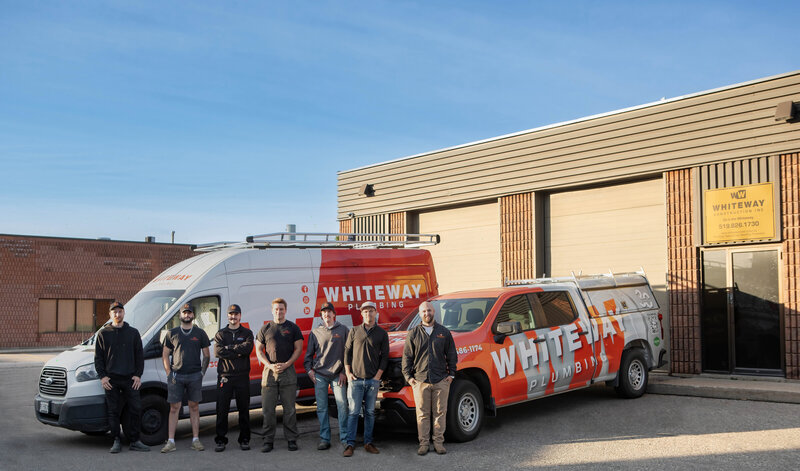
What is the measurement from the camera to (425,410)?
888 centimetres

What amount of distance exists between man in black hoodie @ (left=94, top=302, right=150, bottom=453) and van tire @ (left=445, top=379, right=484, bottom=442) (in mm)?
3805

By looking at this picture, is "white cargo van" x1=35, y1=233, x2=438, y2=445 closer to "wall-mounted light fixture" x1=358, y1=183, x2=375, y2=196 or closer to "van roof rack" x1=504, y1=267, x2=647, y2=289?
"van roof rack" x1=504, y1=267, x2=647, y2=289

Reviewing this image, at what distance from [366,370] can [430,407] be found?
2.93 feet

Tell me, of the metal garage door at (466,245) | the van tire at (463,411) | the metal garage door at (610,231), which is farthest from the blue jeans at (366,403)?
the metal garage door at (466,245)

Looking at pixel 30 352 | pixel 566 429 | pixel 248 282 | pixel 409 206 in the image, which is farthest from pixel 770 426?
pixel 30 352

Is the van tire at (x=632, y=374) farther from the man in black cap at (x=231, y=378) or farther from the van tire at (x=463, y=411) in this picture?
the man in black cap at (x=231, y=378)

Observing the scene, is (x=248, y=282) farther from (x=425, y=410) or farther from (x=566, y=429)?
(x=566, y=429)

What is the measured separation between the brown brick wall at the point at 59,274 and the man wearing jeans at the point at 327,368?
2995cm

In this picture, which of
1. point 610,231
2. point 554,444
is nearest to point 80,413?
point 554,444

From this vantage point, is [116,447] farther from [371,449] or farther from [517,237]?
[517,237]

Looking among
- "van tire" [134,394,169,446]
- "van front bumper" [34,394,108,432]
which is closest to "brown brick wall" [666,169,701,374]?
"van tire" [134,394,169,446]

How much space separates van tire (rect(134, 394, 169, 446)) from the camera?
9.53 m

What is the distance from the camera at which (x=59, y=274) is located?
35656 mm

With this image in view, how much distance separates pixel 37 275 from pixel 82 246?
8.19 feet
